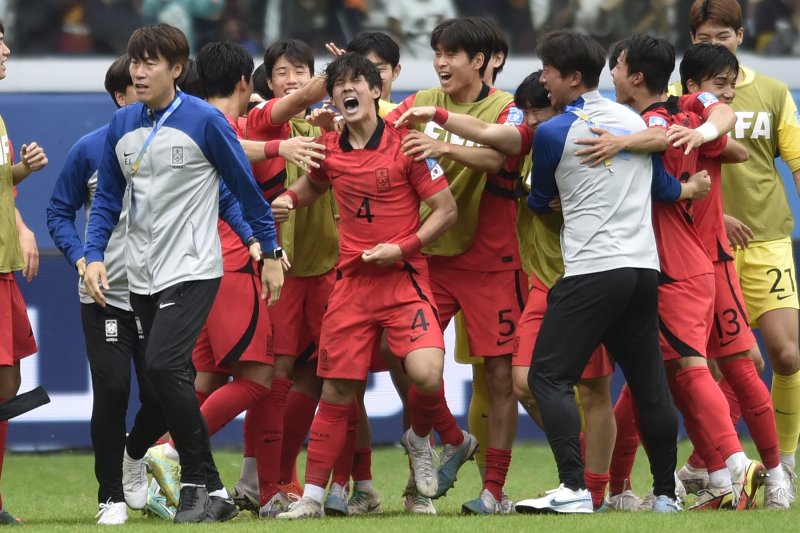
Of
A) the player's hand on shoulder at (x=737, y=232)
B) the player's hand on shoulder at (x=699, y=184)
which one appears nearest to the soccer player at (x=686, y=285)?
the player's hand on shoulder at (x=699, y=184)

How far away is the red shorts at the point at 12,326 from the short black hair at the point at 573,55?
2.84m

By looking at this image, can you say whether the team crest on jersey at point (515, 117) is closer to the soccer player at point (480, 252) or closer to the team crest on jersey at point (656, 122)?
the soccer player at point (480, 252)

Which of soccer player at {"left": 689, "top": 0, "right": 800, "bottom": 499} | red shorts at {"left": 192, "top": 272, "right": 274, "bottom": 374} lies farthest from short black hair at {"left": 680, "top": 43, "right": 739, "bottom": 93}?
red shorts at {"left": 192, "top": 272, "right": 274, "bottom": 374}

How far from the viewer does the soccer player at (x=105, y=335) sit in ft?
22.4

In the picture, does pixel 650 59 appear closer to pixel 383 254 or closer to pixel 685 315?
pixel 685 315

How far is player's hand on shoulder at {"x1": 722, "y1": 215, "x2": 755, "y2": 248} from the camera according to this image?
773cm

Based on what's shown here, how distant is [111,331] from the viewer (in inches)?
272

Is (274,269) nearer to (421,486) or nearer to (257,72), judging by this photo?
(421,486)

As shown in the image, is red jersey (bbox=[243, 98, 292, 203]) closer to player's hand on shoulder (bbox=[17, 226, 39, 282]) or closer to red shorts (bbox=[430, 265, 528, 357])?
red shorts (bbox=[430, 265, 528, 357])

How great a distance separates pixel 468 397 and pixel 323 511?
3.47 meters

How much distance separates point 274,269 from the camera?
6.64 meters

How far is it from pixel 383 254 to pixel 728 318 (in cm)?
174

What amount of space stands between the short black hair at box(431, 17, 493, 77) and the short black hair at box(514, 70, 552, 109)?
29cm

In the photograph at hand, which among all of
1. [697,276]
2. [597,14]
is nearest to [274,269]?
[697,276]
